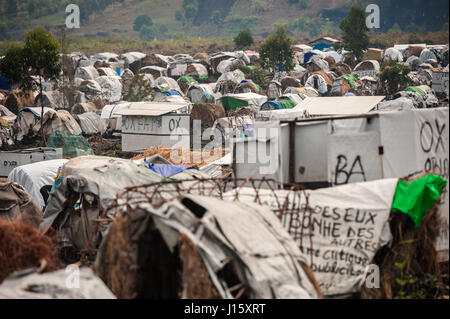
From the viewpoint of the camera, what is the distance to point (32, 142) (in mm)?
25797

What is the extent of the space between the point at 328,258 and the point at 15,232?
148 inches

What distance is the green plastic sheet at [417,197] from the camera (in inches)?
279

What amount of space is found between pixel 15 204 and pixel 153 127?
969 centimetres

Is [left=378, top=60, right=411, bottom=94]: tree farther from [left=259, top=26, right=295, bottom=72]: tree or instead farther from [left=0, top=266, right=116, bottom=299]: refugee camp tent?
[left=0, top=266, right=116, bottom=299]: refugee camp tent

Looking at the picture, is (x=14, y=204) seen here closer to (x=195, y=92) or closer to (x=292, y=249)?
(x=292, y=249)

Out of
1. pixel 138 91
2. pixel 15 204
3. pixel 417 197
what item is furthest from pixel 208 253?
pixel 138 91

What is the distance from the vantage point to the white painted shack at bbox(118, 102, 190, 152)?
21406 millimetres

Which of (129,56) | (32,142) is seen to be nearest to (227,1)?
(129,56)

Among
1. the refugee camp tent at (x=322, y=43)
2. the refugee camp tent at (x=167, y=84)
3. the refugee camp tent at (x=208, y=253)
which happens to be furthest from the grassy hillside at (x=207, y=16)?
the refugee camp tent at (x=208, y=253)

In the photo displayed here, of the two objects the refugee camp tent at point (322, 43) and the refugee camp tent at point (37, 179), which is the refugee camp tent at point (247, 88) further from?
the refugee camp tent at point (322, 43)

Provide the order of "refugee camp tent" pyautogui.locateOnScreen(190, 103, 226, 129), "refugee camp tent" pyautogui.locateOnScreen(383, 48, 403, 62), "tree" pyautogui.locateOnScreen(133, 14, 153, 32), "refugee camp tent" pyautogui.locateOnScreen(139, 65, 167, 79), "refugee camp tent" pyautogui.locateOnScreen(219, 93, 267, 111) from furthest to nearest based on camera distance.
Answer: "tree" pyautogui.locateOnScreen(133, 14, 153, 32) < "refugee camp tent" pyautogui.locateOnScreen(139, 65, 167, 79) < "refugee camp tent" pyautogui.locateOnScreen(383, 48, 403, 62) < "refugee camp tent" pyautogui.locateOnScreen(219, 93, 267, 111) < "refugee camp tent" pyautogui.locateOnScreen(190, 103, 226, 129)

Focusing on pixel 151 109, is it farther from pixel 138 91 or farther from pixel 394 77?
pixel 394 77

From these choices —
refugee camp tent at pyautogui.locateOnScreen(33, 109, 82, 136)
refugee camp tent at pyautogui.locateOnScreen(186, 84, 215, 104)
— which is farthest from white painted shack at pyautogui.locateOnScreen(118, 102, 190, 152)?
refugee camp tent at pyautogui.locateOnScreen(186, 84, 215, 104)

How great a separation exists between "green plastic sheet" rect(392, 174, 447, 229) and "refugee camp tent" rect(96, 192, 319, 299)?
1.74 m
